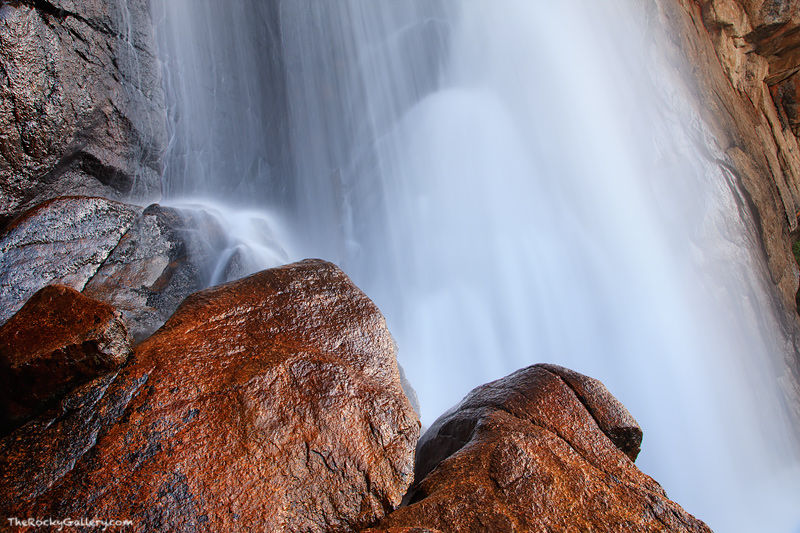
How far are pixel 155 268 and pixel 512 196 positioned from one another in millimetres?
9561

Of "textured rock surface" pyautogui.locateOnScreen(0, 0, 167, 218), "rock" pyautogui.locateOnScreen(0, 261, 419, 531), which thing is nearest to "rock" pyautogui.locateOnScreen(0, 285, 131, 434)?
"rock" pyautogui.locateOnScreen(0, 261, 419, 531)

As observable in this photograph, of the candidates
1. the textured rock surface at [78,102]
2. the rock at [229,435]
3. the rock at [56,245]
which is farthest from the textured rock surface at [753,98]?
the rock at [56,245]

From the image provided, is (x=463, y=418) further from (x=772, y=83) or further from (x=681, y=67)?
(x=772, y=83)

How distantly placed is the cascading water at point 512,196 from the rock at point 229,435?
4.94m

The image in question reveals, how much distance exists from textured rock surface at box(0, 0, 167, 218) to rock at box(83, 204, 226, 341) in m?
1.16

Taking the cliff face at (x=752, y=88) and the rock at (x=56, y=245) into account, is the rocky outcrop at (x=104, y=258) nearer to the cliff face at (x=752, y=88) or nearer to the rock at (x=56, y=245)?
the rock at (x=56, y=245)

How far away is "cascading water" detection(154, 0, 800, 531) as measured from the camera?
9.79 m

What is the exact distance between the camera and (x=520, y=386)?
11.4ft

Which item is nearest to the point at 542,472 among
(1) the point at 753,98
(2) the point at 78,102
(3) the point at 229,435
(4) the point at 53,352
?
(3) the point at 229,435

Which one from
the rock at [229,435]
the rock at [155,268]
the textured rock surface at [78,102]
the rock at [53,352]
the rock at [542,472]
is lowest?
the rock at [542,472]

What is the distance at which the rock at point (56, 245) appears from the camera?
14.6ft

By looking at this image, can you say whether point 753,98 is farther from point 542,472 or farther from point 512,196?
point 542,472

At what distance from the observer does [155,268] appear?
5.74 meters

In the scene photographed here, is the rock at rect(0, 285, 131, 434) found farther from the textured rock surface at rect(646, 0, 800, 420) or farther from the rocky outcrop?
the textured rock surface at rect(646, 0, 800, 420)
